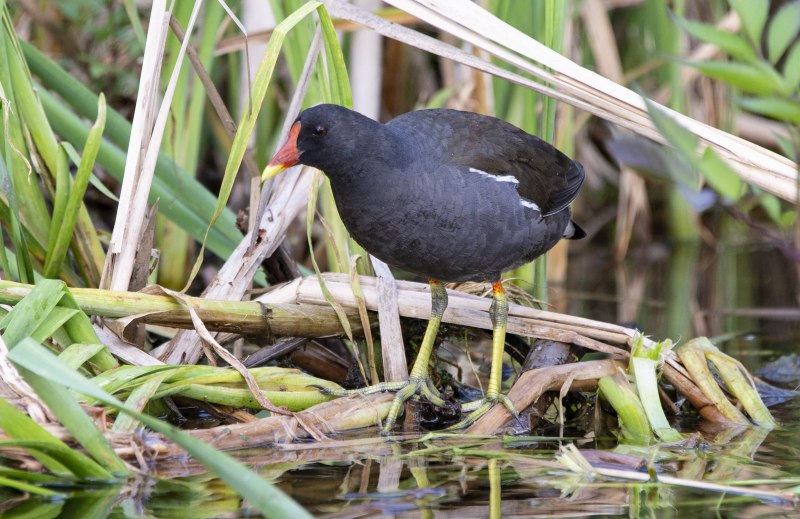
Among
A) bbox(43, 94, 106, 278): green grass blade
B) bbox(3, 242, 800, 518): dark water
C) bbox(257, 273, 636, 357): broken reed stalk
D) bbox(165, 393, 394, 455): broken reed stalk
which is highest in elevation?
bbox(43, 94, 106, 278): green grass blade

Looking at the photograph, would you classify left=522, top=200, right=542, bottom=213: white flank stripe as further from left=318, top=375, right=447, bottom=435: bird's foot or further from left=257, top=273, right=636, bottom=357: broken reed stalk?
left=318, top=375, right=447, bottom=435: bird's foot

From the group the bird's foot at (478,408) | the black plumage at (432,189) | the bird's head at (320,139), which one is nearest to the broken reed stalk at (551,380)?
the bird's foot at (478,408)

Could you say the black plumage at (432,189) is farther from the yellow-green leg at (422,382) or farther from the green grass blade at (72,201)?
the green grass blade at (72,201)

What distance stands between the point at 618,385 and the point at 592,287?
8.90ft

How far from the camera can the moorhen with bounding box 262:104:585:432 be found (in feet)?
9.78

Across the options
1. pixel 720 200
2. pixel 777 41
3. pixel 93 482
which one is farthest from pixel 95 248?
pixel 777 41

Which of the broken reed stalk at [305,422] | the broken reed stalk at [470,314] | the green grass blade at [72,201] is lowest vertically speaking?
the broken reed stalk at [305,422]

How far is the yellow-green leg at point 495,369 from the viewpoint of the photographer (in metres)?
3.03

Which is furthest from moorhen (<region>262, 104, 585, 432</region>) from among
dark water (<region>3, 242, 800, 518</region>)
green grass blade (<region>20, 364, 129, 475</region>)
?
green grass blade (<region>20, 364, 129, 475</region>)

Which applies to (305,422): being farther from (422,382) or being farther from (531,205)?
(531,205)

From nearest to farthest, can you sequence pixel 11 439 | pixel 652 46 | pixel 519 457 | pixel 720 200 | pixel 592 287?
pixel 720 200 → pixel 11 439 → pixel 519 457 → pixel 592 287 → pixel 652 46

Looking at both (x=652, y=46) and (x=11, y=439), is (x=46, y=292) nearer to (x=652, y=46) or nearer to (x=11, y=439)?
(x=11, y=439)

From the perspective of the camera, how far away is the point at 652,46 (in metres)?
6.15

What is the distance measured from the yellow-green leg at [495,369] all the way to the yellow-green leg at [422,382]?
0.45ft
